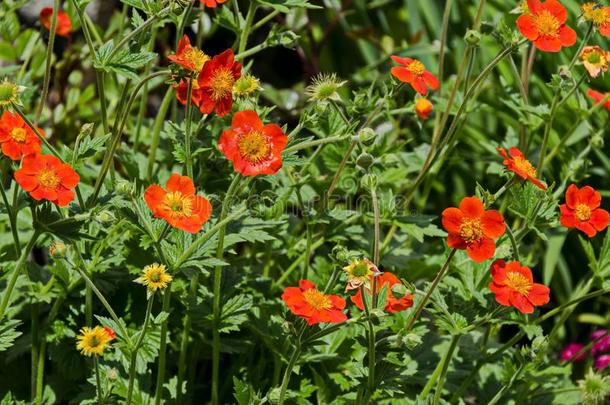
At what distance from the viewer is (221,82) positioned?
1.43 metres

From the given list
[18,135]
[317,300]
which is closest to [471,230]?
[317,300]

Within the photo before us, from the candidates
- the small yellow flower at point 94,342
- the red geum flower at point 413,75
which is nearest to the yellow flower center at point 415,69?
the red geum flower at point 413,75

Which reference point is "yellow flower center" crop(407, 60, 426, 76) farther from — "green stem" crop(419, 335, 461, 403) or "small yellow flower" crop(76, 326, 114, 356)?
"small yellow flower" crop(76, 326, 114, 356)

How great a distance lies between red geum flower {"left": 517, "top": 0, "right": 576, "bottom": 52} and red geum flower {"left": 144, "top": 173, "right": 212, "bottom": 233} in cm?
67

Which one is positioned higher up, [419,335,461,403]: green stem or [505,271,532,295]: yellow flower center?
[505,271,532,295]: yellow flower center

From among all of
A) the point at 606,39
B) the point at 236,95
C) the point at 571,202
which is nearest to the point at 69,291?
the point at 236,95

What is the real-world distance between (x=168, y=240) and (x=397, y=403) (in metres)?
0.55

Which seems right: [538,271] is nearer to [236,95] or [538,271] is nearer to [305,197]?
[305,197]

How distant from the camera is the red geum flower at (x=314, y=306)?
4.54ft

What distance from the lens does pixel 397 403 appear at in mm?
1764

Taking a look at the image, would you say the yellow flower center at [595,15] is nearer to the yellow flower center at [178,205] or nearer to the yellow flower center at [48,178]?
the yellow flower center at [178,205]

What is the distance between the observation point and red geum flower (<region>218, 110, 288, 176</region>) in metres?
1.38

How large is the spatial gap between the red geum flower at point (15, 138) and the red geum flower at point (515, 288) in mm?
788

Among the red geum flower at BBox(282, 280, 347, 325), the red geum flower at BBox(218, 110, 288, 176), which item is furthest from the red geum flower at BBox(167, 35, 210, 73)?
the red geum flower at BBox(282, 280, 347, 325)
